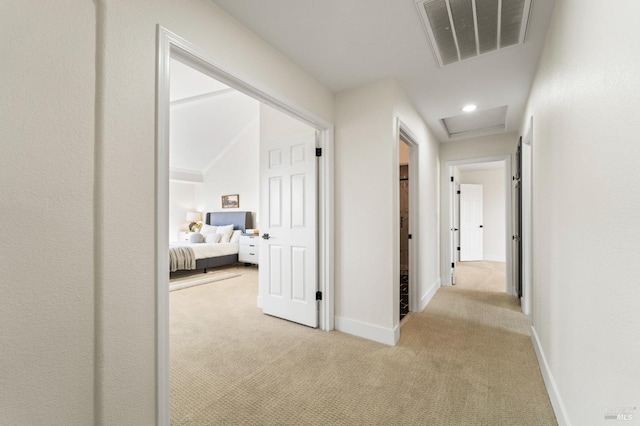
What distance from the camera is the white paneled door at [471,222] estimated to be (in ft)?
23.2

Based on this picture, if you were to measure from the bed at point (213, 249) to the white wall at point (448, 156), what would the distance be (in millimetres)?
4410

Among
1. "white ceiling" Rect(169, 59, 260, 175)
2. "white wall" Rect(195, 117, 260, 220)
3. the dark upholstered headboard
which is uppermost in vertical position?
"white ceiling" Rect(169, 59, 260, 175)

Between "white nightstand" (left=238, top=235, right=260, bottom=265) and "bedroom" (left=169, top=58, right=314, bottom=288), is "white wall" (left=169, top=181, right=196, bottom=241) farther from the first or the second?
"white nightstand" (left=238, top=235, right=260, bottom=265)

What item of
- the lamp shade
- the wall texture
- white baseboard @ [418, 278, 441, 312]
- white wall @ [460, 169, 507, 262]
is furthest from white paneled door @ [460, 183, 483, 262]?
the lamp shade

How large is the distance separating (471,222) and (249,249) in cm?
575

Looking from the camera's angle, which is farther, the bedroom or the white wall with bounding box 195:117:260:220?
the white wall with bounding box 195:117:260:220

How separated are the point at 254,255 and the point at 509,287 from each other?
4689 millimetres

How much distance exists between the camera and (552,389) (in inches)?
64.3

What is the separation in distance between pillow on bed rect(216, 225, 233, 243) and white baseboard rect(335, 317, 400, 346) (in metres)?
4.52

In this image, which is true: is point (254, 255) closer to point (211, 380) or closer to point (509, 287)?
point (211, 380)

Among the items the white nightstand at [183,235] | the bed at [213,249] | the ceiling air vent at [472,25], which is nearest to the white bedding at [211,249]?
the bed at [213,249]

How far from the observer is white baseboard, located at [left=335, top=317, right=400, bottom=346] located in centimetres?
241

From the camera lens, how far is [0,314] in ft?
2.99

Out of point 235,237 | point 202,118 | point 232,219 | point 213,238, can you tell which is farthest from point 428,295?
point 202,118
